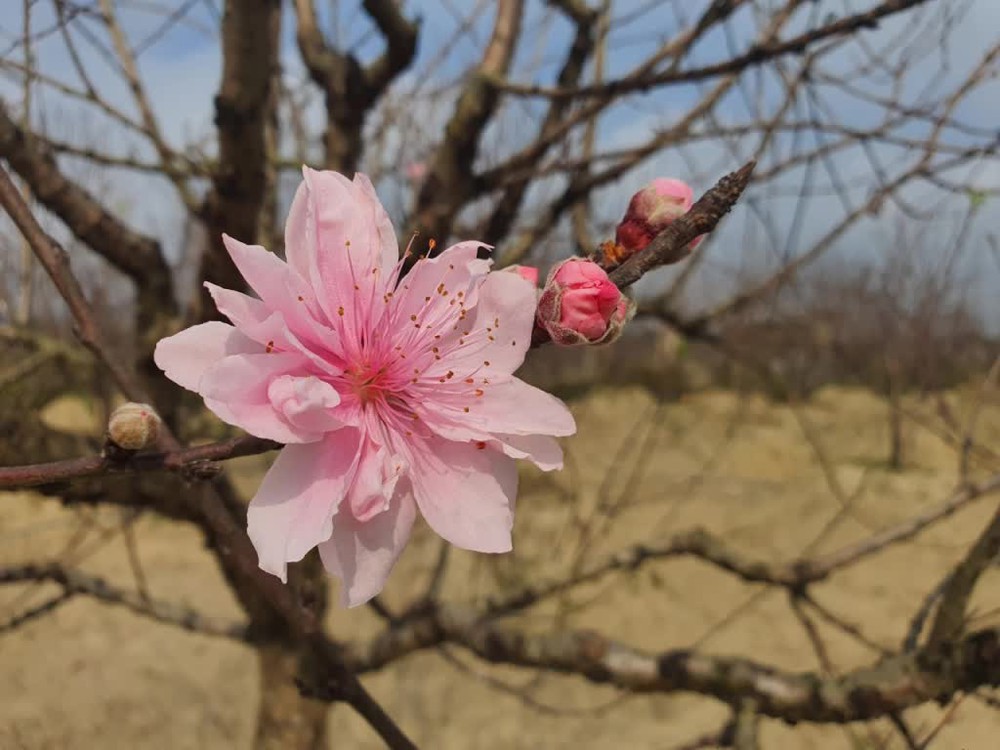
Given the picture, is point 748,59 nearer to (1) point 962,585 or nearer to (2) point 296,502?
(1) point 962,585

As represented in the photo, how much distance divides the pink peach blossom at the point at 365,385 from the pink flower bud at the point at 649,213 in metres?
0.11

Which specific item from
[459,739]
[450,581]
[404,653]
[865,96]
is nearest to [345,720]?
[459,739]

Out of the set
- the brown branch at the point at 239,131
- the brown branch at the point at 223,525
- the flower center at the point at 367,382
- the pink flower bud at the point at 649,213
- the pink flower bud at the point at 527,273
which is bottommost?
the brown branch at the point at 223,525

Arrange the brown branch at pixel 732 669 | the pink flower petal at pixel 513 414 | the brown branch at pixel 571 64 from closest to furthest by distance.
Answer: the pink flower petal at pixel 513 414
the brown branch at pixel 732 669
the brown branch at pixel 571 64

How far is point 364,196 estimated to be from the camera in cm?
73

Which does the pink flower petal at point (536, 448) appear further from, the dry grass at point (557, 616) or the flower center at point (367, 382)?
the dry grass at point (557, 616)

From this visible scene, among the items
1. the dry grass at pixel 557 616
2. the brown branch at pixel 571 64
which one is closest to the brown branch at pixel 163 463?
the dry grass at pixel 557 616

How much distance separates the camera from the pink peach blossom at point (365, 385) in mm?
625

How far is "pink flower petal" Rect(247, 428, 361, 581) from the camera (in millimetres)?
605

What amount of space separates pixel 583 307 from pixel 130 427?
1.20 feet

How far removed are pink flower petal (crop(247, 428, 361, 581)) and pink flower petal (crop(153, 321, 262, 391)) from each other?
0.09m

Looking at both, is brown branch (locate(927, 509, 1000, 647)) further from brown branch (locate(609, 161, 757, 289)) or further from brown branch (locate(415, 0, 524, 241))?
brown branch (locate(415, 0, 524, 241))

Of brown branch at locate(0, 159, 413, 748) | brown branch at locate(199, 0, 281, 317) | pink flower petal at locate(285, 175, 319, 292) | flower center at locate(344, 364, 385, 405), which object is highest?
brown branch at locate(199, 0, 281, 317)

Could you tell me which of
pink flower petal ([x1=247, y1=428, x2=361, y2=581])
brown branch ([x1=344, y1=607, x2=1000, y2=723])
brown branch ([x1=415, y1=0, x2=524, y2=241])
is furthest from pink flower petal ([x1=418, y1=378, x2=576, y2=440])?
brown branch ([x1=415, y1=0, x2=524, y2=241])
